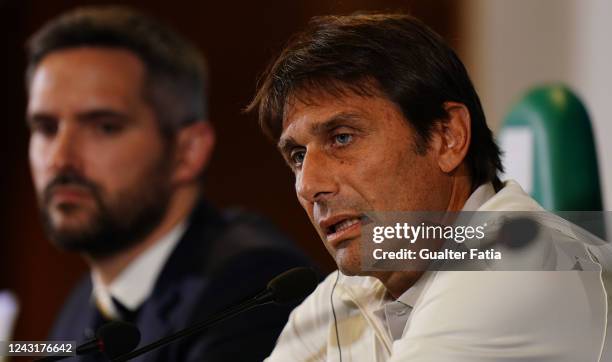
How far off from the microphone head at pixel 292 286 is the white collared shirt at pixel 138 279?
865 millimetres

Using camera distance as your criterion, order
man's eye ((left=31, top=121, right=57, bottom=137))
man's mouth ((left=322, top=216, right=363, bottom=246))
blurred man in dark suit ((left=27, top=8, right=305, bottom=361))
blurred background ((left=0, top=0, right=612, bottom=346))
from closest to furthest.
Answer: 1. man's mouth ((left=322, top=216, right=363, bottom=246))
2. blurred man in dark suit ((left=27, top=8, right=305, bottom=361))
3. man's eye ((left=31, top=121, right=57, bottom=137))
4. blurred background ((left=0, top=0, right=612, bottom=346))

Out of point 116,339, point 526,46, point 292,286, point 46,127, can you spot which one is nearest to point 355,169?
point 292,286

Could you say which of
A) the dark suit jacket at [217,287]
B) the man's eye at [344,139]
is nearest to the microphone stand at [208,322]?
the man's eye at [344,139]

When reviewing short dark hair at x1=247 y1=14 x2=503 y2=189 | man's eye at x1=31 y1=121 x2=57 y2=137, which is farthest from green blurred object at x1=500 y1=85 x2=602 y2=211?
man's eye at x1=31 y1=121 x2=57 y2=137

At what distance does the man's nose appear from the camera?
1202mm

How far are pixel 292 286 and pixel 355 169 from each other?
17 cm

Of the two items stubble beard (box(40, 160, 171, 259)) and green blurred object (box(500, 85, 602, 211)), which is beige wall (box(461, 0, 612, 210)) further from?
stubble beard (box(40, 160, 171, 259))

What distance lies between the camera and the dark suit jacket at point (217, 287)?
5.50 feet

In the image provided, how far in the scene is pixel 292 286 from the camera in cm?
125

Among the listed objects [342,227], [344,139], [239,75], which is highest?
[239,75]

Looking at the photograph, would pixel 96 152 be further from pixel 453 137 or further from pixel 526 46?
pixel 526 46

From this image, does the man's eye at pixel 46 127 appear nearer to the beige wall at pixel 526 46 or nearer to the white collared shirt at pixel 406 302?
the white collared shirt at pixel 406 302

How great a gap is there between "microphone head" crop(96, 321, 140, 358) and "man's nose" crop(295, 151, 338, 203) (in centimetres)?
28

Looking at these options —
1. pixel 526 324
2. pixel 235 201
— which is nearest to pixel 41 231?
pixel 235 201
